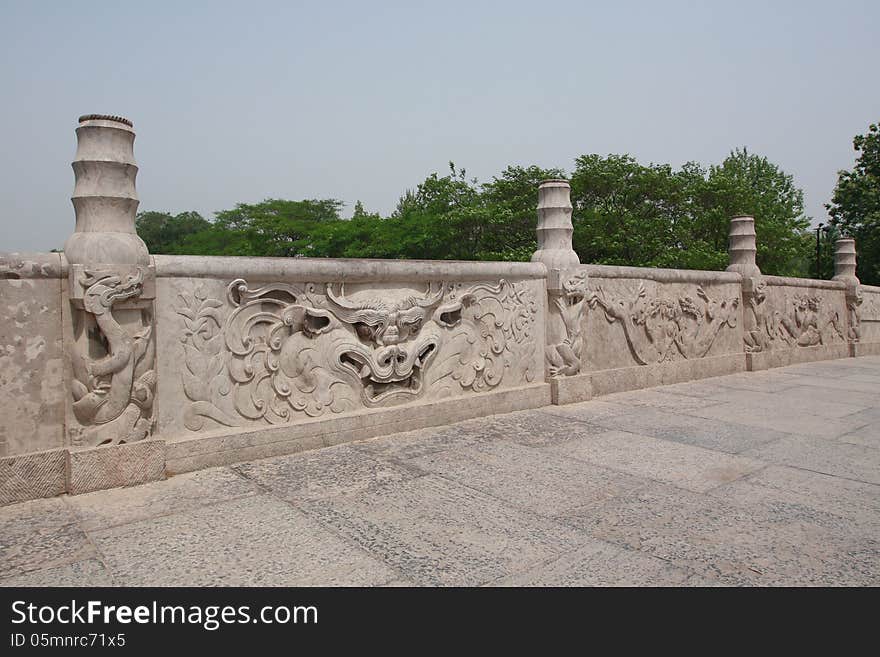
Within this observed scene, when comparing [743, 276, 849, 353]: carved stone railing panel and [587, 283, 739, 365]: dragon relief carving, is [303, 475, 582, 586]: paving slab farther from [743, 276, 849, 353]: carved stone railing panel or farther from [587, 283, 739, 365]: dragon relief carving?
[743, 276, 849, 353]: carved stone railing panel

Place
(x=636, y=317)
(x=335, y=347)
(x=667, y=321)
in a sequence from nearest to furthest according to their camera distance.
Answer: (x=335, y=347), (x=636, y=317), (x=667, y=321)

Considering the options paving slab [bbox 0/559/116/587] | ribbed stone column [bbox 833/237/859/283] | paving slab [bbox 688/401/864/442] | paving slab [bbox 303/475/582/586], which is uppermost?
ribbed stone column [bbox 833/237/859/283]

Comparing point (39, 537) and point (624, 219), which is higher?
point (624, 219)

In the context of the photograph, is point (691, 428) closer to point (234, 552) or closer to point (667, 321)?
point (667, 321)

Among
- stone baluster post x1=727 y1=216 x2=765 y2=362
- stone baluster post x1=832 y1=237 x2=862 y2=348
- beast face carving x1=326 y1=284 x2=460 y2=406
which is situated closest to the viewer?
beast face carving x1=326 y1=284 x2=460 y2=406

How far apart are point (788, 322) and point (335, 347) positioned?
826 cm

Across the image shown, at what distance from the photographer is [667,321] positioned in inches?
298

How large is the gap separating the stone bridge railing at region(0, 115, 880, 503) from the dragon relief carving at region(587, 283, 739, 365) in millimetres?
45

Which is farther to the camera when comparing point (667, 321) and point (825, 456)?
point (667, 321)

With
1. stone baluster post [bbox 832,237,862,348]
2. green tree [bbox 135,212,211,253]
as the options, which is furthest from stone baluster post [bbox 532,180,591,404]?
green tree [bbox 135,212,211,253]

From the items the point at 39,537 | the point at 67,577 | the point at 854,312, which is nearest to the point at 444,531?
the point at 67,577

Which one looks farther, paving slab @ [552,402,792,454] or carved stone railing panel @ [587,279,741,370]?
carved stone railing panel @ [587,279,741,370]

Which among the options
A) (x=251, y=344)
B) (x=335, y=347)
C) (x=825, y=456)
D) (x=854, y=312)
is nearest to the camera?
(x=251, y=344)

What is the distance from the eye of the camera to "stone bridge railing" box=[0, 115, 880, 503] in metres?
3.39
